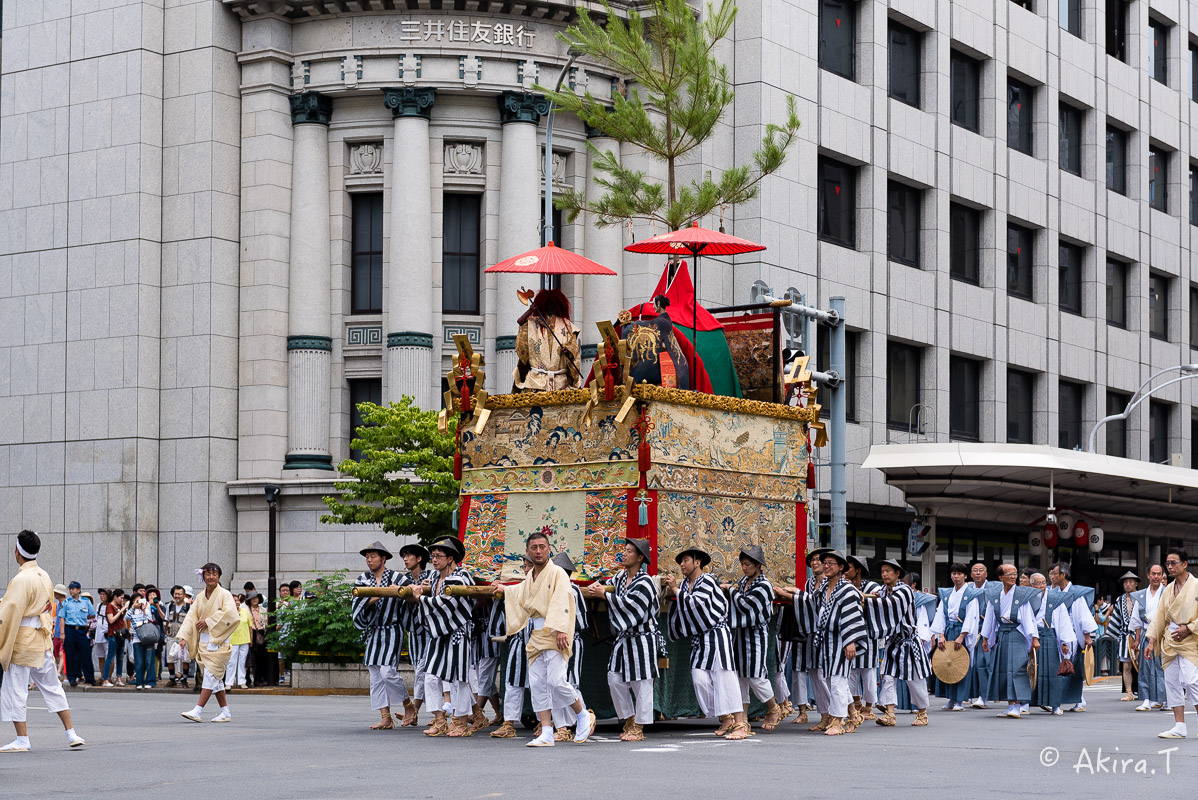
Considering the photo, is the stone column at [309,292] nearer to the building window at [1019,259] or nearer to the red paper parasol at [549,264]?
the red paper parasol at [549,264]

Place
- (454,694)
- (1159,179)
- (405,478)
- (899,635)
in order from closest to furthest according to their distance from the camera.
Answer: (454,694) → (899,635) → (405,478) → (1159,179)

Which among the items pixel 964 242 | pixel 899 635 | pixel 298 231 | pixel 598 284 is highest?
pixel 964 242

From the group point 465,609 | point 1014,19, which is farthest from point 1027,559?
point 465,609

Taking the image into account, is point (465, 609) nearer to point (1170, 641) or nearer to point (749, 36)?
point (1170, 641)

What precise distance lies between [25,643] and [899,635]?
31.5ft

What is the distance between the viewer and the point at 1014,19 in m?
42.7

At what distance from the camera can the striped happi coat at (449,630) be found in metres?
16.7

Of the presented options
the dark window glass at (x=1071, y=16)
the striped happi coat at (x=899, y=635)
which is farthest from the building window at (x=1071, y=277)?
the striped happi coat at (x=899, y=635)

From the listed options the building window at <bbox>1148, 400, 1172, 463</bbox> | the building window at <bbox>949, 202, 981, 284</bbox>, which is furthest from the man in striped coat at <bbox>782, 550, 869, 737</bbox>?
the building window at <bbox>1148, 400, 1172, 463</bbox>

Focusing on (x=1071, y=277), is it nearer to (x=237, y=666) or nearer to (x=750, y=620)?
(x=237, y=666)

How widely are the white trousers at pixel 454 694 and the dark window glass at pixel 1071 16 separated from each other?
3350 centimetres

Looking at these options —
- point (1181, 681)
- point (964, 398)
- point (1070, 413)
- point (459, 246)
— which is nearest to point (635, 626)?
point (1181, 681)

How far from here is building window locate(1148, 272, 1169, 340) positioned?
4953 centimetres

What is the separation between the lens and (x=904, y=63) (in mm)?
39656
